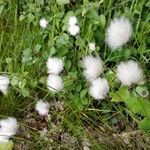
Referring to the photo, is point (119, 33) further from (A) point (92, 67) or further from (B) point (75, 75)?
(B) point (75, 75)

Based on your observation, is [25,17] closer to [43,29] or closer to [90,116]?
[43,29]

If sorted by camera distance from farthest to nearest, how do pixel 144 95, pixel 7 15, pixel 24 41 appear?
pixel 7 15 → pixel 24 41 → pixel 144 95

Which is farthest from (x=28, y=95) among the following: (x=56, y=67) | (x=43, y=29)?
(x=43, y=29)

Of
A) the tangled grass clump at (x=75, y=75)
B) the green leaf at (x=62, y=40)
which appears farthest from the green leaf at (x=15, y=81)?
the green leaf at (x=62, y=40)

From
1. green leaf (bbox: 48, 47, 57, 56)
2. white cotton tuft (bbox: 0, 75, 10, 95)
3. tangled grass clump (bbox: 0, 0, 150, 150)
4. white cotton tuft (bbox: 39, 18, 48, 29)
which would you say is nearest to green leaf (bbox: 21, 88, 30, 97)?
tangled grass clump (bbox: 0, 0, 150, 150)

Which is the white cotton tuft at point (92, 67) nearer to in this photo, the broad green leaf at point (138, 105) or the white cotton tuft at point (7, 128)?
the broad green leaf at point (138, 105)

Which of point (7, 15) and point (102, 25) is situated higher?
point (7, 15)
